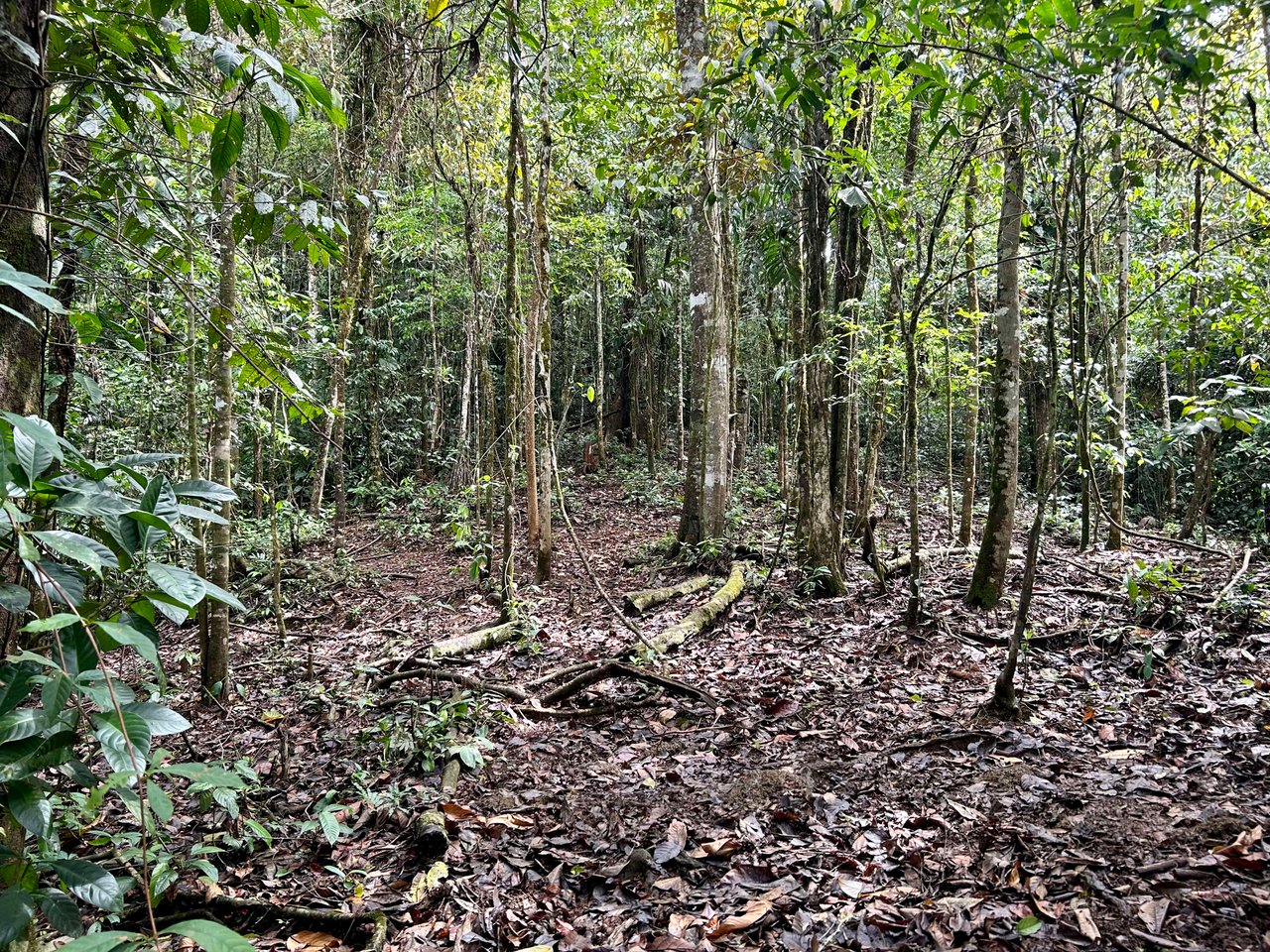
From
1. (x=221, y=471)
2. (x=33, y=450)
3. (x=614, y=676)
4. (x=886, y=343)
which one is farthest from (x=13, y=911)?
(x=886, y=343)

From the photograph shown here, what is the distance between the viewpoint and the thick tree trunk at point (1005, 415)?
663 centimetres

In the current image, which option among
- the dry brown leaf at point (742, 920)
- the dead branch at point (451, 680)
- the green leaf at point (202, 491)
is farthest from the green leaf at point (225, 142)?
the dead branch at point (451, 680)

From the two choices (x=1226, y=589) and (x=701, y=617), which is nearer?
(x=1226, y=589)

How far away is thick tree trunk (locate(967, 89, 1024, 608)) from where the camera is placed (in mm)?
6633

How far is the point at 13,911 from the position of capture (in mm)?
1332

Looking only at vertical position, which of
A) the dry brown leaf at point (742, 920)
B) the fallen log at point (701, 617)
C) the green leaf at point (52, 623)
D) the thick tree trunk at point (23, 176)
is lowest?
the dry brown leaf at point (742, 920)

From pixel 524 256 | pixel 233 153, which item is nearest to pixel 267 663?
pixel 233 153

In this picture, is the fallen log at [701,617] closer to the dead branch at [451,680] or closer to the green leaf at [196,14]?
the dead branch at [451,680]

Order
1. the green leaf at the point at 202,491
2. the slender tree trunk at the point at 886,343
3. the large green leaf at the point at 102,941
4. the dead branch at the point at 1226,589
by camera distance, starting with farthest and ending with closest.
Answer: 1. the slender tree trunk at the point at 886,343
2. the dead branch at the point at 1226,589
3. the green leaf at the point at 202,491
4. the large green leaf at the point at 102,941

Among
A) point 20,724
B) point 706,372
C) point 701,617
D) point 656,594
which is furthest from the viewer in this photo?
point 706,372

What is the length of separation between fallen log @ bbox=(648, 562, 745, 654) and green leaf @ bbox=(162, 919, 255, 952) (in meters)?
4.59

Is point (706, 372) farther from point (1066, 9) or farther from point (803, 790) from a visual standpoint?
point (1066, 9)

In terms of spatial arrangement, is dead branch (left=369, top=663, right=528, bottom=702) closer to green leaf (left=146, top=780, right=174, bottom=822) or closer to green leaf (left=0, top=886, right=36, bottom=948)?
green leaf (left=0, top=886, right=36, bottom=948)

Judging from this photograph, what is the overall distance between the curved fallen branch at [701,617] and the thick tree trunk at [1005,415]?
2.36 m
